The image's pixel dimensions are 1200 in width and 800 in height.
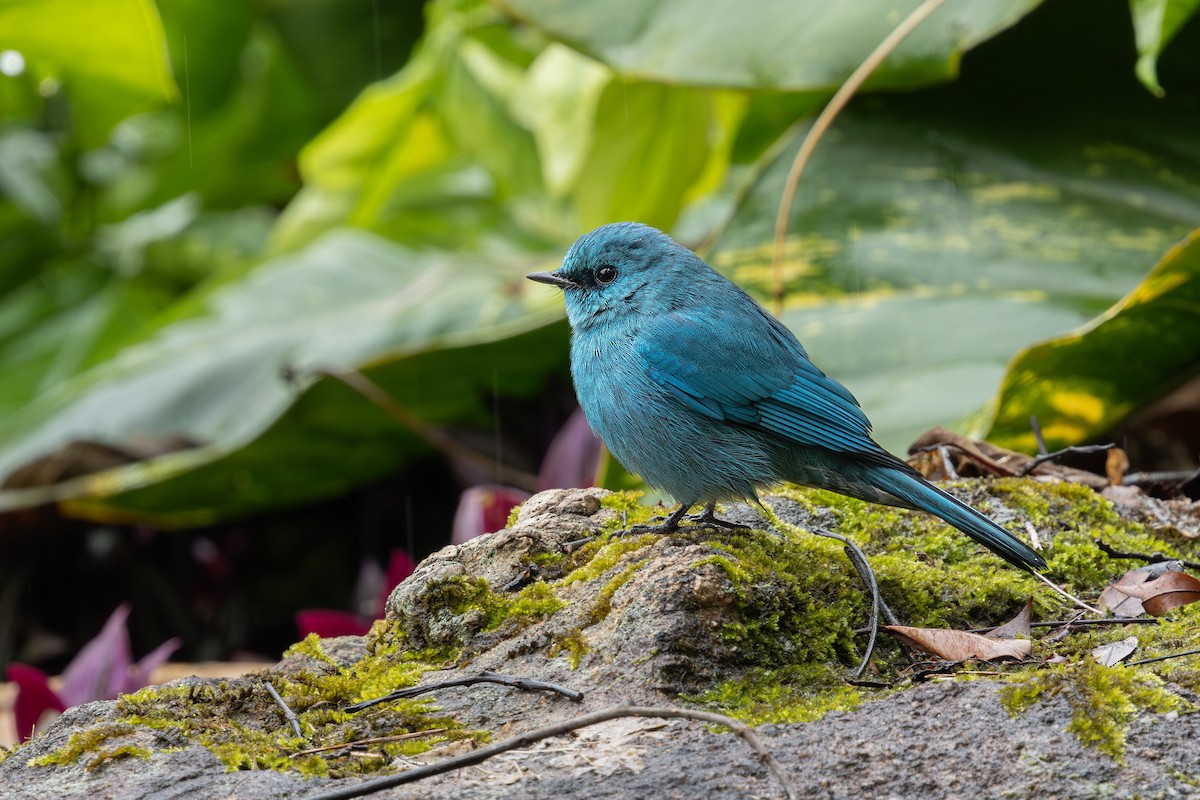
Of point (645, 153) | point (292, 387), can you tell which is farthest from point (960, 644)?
point (292, 387)

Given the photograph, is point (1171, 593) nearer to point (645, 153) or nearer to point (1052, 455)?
point (1052, 455)

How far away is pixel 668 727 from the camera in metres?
1.83

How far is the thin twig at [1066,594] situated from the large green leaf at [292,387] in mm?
2262

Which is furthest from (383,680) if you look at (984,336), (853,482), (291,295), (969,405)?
(291,295)

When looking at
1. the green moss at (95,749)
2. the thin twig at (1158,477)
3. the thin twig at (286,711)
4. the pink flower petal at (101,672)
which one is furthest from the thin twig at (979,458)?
the pink flower petal at (101,672)

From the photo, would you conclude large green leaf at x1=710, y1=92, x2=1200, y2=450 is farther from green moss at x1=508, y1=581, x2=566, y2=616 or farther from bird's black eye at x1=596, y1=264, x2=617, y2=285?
green moss at x1=508, y1=581, x2=566, y2=616

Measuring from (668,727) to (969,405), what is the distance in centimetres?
188

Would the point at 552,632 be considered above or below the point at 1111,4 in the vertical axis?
below

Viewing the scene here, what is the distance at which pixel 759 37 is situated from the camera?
13.0 ft

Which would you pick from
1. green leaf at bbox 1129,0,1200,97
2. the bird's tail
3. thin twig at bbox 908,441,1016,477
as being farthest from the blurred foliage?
the bird's tail

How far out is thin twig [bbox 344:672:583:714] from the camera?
1942 millimetres

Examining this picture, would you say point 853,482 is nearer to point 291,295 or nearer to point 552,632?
point 552,632

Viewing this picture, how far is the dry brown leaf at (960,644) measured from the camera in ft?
6.84

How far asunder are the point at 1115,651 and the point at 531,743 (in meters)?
1.02
